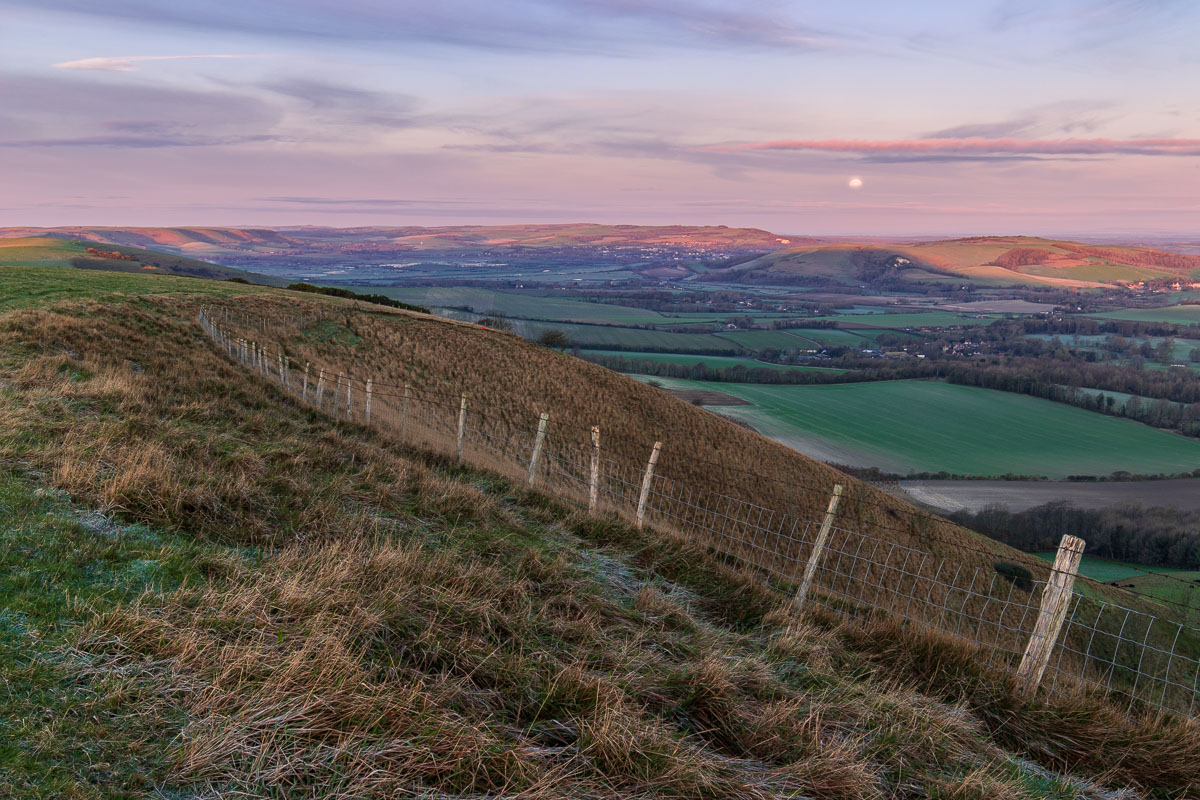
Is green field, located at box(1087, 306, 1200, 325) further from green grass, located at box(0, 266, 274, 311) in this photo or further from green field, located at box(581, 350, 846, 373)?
green grass, located at box(0, 266, 274, 311)

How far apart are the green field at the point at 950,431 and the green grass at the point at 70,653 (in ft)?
173

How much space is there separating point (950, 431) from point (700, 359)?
38455 millimetres

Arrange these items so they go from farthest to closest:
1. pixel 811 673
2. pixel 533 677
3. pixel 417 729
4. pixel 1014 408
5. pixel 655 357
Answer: pixel 655 357 < pixel 1014 408 < pixel 811 673 < pixel 533 677 < pixel 417 729

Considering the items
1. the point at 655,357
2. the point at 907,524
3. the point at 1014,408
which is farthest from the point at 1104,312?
the point at 907,524

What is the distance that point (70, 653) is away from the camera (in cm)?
348

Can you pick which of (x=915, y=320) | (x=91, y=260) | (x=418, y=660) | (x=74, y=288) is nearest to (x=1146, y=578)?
(x=418, y=660)

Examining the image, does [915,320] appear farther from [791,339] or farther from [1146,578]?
[1146,578]

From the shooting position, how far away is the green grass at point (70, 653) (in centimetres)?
278

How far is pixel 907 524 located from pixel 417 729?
2942 cm

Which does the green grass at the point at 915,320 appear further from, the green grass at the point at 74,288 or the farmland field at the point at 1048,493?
the green grass at the point at 74,288

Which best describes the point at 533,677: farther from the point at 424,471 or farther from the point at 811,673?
the point at 424,471

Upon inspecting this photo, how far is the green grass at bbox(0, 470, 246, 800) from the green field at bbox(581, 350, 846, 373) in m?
87.2

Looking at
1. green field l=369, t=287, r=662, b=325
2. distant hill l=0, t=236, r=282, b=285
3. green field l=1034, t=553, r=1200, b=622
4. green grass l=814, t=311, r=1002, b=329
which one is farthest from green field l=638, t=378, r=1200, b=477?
green grass l=814, t=311, r=1002, b=329

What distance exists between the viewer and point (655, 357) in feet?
325
